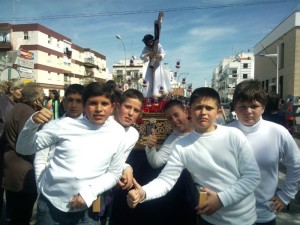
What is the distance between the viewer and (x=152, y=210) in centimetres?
291

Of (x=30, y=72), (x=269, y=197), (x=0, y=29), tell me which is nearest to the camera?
(x=269, y=197)

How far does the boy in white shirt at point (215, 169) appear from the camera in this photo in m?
1.94

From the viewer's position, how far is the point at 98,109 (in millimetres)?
2205

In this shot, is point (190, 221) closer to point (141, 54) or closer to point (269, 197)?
point (269, 197)

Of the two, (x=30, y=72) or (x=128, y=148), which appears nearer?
(x=128, y=148)

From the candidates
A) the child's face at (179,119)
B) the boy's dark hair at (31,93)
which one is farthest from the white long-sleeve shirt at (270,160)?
the boy's dark hair at (31,93)

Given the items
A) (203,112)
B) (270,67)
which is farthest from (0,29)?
(203,112)

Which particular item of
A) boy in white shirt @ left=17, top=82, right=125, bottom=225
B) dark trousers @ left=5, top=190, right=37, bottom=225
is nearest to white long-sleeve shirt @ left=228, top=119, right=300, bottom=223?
boy in white shirt @ left=17, top=82, right=125, bottom=225

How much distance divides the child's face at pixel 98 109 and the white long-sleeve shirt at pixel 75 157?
5 cm

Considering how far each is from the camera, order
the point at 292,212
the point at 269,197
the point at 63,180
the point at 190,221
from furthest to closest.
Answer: the point at 292,212 → the point at 190,221 → the point at 269,197 → the point at 63,180

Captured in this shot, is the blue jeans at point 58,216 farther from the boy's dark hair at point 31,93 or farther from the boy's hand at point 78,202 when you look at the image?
the boy's dark hair at point 31,93

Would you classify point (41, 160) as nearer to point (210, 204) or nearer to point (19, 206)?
point (19, 206)

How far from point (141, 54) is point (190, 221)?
9.67 ft

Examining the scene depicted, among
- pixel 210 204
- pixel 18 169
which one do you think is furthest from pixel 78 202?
pixel 18 169
